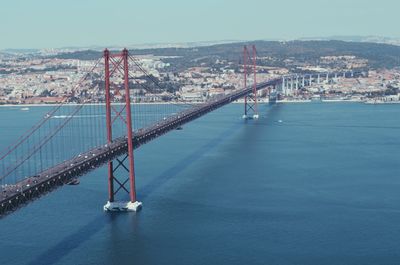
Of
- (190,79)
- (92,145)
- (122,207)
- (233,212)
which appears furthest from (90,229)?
(190,79)

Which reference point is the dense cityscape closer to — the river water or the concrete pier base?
the river water

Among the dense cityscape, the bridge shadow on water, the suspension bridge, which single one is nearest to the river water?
the bridge shadow on water

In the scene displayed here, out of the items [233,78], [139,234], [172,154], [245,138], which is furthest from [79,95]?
[139,234]

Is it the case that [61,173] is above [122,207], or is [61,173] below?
above

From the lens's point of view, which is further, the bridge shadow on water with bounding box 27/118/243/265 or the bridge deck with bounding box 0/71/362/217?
the bridge shadow on water with bounding box 27/118/243/265

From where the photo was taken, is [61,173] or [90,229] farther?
[90,229]

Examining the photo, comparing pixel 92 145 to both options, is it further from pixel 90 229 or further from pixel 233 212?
pixel 90 229

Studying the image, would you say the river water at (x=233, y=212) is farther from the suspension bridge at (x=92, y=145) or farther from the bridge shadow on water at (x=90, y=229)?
the suspension bridge at (x=92, y=145)

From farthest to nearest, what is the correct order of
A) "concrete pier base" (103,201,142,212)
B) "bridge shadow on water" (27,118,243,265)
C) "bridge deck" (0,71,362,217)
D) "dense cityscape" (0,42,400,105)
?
"dense cityscape" (0,42,400,105) → "concrete pier base" (103,201,142,212) → "bridge shadow on water" (27,118,243,265) → "bridge deck" (0,71,362,217)

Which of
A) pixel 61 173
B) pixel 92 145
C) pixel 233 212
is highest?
pixel 61 173

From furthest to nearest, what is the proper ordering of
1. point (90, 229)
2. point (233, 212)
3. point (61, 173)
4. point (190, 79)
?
point (190, 79) < point (233, 212) < point (90, 229) < point (61, 173)
